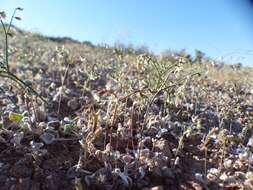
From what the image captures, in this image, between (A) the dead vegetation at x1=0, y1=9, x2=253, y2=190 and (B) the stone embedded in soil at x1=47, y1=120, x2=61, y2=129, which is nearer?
(A) the dead vegetation at x1=0, y1=9, x2=253, y2=190

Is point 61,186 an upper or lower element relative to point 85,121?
lower

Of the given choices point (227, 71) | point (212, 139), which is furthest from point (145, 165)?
point (227, 71)

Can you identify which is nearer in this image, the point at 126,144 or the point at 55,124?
the point at 126,144

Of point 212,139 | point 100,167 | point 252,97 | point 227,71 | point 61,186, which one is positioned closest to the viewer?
point 61,186

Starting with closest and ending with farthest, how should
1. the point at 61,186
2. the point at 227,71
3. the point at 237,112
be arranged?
the point at 61,186 → the point at 237,112 → the point at 227,71

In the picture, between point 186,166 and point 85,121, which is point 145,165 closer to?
point 186,166

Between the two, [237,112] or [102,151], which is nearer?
[102,151]

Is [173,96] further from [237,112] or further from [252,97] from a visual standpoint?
[252,97]

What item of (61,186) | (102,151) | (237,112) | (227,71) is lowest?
(61,186)

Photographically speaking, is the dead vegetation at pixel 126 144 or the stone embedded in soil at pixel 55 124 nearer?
the dead vegetation at pixel 126 144
